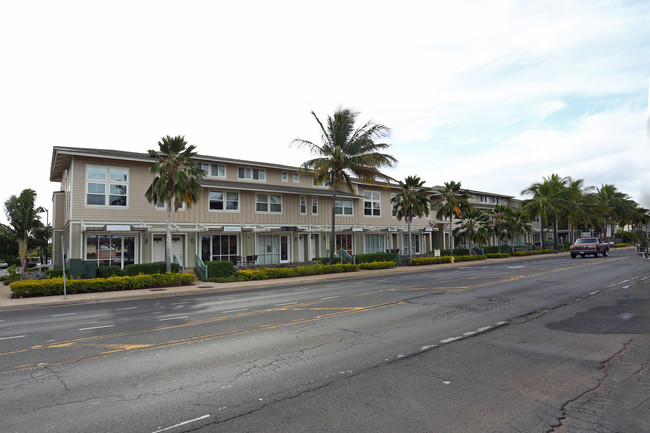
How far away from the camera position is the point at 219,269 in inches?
917

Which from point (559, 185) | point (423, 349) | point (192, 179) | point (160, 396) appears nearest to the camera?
point (160, 396)

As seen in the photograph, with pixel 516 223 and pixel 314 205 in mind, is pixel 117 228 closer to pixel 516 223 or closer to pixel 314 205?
pixel 314 205

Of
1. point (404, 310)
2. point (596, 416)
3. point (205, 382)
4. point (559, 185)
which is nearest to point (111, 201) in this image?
point (404, 310)

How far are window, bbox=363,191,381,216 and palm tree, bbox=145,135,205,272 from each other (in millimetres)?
19808

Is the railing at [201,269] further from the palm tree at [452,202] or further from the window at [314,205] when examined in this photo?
Answer: the palm tree at [452,202]

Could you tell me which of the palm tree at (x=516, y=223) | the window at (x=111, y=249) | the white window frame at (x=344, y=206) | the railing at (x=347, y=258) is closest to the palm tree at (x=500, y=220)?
the palm tree at (x=516, y=223)

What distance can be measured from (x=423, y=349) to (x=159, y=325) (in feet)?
22.9

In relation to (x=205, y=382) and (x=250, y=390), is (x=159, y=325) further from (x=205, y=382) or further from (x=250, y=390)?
(x=250, y=390)

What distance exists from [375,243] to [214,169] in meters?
18.5

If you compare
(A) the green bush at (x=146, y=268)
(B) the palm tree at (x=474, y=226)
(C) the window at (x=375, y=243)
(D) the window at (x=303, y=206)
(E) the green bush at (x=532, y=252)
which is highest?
(D) the window at (x=303, y=206)

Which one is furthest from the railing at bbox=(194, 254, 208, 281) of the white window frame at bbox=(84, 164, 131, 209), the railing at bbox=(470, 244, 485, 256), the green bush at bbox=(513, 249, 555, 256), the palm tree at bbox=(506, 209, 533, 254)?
the green bush at bbox=(513, 249, 555, 256)

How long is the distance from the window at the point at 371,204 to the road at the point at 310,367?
2586 centimetres

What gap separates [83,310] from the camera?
13.7 metres

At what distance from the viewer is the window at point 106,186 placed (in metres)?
23.2
